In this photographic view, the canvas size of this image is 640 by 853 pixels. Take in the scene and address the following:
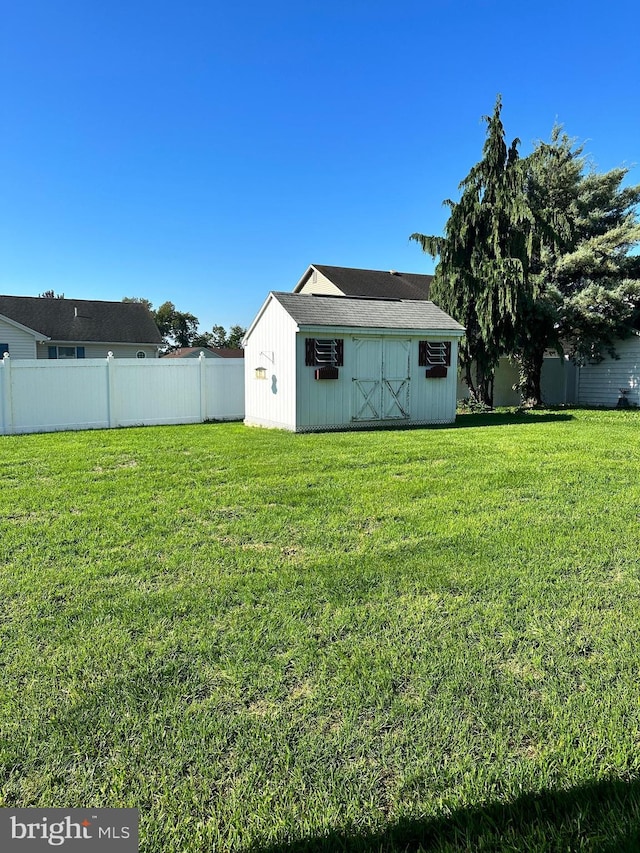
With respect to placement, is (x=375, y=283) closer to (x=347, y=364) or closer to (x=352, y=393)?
(x=347, y=364)

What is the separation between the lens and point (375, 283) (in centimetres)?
2238

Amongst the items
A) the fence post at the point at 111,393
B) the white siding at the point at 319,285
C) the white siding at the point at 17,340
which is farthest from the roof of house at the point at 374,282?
the white siding at the point at 17,340

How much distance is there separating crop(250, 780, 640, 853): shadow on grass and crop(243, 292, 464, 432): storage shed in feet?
30.8

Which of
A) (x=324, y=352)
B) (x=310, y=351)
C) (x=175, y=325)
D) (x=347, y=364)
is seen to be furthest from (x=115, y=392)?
(x=175, y=325)

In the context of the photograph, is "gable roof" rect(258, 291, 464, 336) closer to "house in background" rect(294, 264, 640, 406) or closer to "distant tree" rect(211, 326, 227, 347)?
"house in background" rect(294, 264, 640, 406)

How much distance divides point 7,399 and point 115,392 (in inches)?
87.9

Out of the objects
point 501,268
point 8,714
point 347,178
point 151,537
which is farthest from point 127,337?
point 8,714

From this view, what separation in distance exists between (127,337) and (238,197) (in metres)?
9.63

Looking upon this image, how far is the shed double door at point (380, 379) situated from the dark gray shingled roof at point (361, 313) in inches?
18.5

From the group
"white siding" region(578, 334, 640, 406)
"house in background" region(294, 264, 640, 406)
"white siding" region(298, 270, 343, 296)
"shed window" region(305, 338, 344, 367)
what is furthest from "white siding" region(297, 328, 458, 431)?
"white siding" region(298, 270, 343, 296)

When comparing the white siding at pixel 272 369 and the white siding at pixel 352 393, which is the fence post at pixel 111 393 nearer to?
the white siding at pixel 272 369

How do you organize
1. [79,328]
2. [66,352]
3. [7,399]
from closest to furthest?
[7,399]
[66,352]
[79,328]

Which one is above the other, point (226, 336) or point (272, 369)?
point (226, 336)

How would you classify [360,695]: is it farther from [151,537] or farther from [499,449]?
[499,449]
